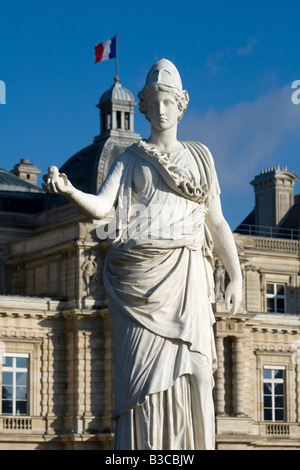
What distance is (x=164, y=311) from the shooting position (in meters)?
11.9

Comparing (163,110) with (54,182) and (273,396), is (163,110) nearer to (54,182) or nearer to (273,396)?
(54,182)

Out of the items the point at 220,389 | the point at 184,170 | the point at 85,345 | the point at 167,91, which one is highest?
the point at 85,345

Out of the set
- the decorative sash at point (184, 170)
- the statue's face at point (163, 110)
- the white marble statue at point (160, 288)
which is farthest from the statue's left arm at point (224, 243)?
the statue's face at point (163, 110)

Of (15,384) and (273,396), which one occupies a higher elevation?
(15,384)

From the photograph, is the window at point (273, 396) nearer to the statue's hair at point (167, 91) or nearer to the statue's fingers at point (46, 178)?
the statue's hair at point (167, 91)

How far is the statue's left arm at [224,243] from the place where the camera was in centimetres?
1245

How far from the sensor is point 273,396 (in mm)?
75125

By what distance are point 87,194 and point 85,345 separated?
Result: 6003 centimetres

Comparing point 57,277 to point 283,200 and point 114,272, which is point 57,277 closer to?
point 283,200

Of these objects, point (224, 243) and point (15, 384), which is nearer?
point (224, 243)

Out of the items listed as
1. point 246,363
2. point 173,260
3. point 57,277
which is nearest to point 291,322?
point 246,363

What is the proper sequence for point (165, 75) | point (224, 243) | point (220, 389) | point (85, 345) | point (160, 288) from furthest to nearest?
point (220, 389) < point (85, 345) < point (224, 243) < point (165, 75) < point (160, 288)

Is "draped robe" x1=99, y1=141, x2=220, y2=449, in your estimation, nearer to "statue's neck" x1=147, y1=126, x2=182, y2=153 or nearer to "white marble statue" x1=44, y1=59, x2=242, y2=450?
"white marble statue" x1=44, y1=59, x2=242, y2=450

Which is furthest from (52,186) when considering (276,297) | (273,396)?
(276,297)
